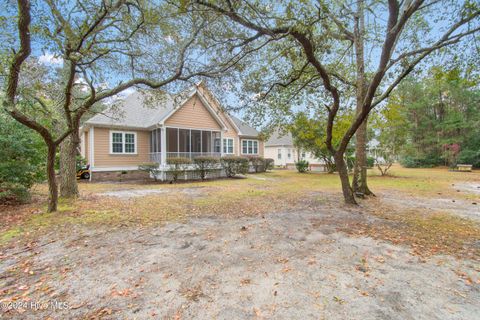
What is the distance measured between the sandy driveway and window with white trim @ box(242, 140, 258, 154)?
17.3 m

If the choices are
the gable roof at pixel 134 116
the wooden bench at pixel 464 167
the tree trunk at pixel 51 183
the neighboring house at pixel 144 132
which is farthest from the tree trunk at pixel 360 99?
the wooden bench at pixel 464 167

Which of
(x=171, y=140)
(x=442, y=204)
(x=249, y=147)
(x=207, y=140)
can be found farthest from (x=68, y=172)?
(x=249, y=147)

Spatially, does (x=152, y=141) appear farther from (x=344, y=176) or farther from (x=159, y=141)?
(x=344, y=176)

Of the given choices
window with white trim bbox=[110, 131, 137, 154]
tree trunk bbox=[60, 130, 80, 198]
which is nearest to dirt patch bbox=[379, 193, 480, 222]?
tree trunk bbox=[60, 130, 80, 198]

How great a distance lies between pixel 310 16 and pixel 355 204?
221 inches

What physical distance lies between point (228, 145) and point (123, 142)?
849cm

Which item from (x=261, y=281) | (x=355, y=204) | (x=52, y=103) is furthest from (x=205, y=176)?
(x=261, y=281)

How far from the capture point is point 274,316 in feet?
7.11

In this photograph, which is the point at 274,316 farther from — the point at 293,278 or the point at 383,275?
the point at 383,275

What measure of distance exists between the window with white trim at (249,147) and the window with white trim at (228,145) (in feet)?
6.33

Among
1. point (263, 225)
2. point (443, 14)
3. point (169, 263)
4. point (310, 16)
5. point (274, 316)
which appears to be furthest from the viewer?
point (443, 14)

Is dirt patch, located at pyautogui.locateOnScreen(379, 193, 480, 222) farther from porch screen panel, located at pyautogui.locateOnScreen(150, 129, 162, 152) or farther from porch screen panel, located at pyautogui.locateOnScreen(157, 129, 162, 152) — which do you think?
porch screen panel, located at pyautogui.locateOnScreen(150, 129, 162, 152)

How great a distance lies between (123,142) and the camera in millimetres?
14727

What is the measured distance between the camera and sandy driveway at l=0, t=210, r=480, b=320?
2.27 meters
